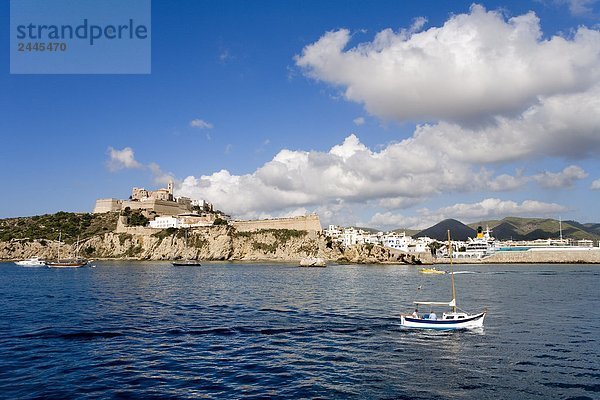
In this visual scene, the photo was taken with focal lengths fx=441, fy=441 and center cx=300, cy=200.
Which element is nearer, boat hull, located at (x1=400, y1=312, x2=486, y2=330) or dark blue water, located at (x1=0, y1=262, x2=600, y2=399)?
dark blue water, located at (x1=0, y1=262, x2=600, y2=399)

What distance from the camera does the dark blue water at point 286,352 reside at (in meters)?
20.5

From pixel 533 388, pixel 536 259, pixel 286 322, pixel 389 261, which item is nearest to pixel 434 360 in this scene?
pixel 533 388

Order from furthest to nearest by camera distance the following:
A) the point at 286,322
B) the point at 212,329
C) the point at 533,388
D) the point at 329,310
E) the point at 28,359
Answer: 1. the point at 329,310
2. the point at 286,322
3. the point at 212,329
4. the point at 28,359
5. the point at 533,388

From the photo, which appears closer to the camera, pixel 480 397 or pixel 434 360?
pixel 480 397

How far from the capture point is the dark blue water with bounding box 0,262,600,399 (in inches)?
809

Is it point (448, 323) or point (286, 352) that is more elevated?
point (286, 352)

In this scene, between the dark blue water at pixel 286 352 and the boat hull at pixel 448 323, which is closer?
the dark blue water at pixel 286 352

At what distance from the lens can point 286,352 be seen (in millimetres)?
27656

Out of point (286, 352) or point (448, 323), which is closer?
point (286, 352)

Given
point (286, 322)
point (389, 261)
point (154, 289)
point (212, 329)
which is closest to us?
point (212, 329)

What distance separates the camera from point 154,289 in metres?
67.4

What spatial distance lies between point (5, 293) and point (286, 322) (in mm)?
46510

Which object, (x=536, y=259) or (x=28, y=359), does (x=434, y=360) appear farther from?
(x=536, y=259)

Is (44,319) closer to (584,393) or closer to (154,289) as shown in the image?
(154,289)
